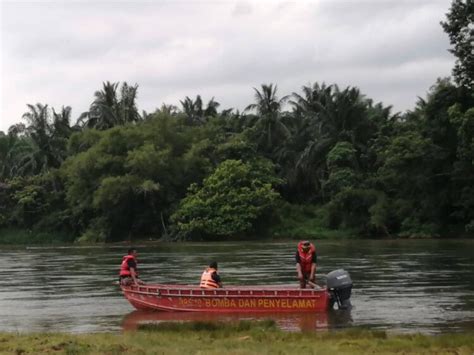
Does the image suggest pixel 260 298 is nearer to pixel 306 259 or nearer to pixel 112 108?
pixel 306 259

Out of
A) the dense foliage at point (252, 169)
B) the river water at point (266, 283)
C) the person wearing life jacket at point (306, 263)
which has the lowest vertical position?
the river water at point (266, 283)

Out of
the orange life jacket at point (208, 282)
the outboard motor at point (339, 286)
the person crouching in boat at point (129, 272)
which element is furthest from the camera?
the person crouching in boat at point (129, 272)

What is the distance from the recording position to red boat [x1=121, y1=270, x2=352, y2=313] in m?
20.2

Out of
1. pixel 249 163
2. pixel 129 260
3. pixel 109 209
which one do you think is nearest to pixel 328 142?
pixel 249 163

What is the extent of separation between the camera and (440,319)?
19062mm

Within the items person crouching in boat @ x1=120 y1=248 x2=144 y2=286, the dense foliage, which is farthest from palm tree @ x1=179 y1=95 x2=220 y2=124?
person crouching in boat @ x1=120 y1=248 x2=144 y2=286

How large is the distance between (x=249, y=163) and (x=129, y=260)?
160 ft

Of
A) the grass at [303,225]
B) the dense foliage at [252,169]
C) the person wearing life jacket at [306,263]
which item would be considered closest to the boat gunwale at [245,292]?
the person wearing life jacket at [306,263]

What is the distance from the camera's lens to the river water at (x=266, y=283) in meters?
19.5

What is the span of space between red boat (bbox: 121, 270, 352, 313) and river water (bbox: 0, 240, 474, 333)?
29 centimetres

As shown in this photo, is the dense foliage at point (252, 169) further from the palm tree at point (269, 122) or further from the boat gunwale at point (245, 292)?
the boat gunwale at point (245, 292)

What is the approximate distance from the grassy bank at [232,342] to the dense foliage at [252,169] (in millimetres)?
42476

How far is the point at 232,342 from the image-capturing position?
14.6 meters

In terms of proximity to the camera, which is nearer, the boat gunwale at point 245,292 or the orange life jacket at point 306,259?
the boat gunwale at point 245,292
